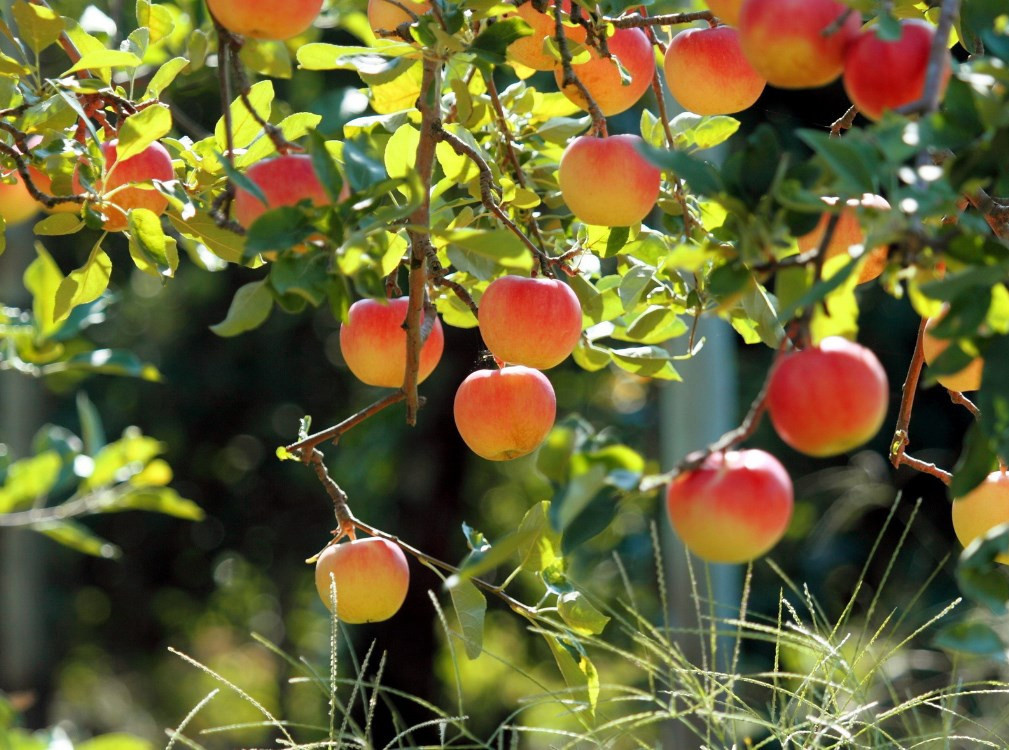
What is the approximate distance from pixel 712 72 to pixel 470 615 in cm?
40

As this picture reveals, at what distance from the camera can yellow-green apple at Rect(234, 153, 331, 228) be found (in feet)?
1.98

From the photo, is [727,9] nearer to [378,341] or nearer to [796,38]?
[796,38]

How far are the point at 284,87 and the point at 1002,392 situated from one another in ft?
9.44

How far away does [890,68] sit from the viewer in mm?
499

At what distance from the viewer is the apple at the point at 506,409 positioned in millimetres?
822

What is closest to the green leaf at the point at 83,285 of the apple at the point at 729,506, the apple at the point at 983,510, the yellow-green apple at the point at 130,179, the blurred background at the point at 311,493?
the yellow-green apple at the point at 130,179

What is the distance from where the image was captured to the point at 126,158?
0.74 meters

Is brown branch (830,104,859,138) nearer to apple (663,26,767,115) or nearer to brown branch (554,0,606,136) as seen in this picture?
apple (663,26,767,115)

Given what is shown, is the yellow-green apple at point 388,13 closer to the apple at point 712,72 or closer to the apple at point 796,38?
the apple at point 712,72

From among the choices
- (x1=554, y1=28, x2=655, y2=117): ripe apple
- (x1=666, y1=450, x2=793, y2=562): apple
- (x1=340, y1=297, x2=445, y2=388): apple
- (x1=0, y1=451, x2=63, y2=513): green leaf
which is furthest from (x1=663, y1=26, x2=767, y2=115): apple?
(x1=0, y1=451, x2=63, y2=513): green leaf

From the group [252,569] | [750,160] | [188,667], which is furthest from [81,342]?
[188,667]

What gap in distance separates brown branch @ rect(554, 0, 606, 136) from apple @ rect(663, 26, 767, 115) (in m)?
0.08

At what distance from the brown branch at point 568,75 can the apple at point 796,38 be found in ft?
0.62

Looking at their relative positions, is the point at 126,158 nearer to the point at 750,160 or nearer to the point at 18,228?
the point at 750,160
